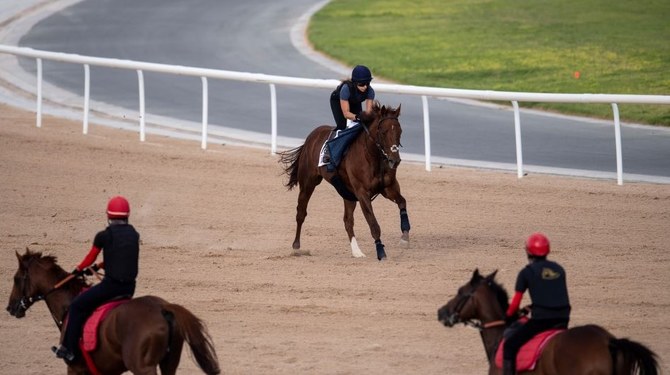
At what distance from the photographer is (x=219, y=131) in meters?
22.8

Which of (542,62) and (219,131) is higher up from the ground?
(542,62)

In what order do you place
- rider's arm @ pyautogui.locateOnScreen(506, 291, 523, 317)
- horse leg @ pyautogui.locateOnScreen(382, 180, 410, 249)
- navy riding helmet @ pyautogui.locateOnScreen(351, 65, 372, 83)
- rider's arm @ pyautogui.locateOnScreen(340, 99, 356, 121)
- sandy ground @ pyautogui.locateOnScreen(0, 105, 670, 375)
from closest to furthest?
rider's arm @ pyautogui.locateOnScreen(506, 291, 523, 317)
sandy ground @ pyautogui.locateOnScreen(0, 105, 670, 375)
navy riding helmet @ pyautogui.locateOnScreen(351, 65, 372, 83)
rider's arm @ pyautogui.locateOnScreen(340, 99, 356, 121)
horse leg @ pyautogui.locateOnScreen(382, 180, 410, 249)

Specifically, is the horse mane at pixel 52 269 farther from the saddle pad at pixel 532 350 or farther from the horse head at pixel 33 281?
the saddle pad at pixel 532 350

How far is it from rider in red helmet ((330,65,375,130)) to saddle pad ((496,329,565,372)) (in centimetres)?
630

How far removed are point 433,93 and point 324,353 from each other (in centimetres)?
819

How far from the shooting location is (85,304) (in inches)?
372

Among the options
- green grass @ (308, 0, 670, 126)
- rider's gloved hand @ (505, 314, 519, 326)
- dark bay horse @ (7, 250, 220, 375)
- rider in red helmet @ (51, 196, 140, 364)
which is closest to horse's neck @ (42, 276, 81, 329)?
dark bay horse @ (7, 250, 220, 375)

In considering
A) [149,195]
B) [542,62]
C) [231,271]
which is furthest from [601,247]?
[542,62]

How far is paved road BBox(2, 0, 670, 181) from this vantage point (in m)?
20.6

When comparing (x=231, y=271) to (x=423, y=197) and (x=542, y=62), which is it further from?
(x=542, y=62)

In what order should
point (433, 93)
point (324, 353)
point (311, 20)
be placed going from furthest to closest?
1. point (311, 20)
2. point (433, 93)
3. point (324, 353)

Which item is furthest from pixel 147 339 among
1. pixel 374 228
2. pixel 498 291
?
pixel 374 228

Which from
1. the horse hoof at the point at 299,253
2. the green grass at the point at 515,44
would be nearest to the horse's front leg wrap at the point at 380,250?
the horse hoof at the point at 299,253

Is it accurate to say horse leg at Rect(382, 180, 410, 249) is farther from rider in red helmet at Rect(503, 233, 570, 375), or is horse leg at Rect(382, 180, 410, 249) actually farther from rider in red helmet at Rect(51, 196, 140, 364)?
rider in red helmet at Rect(503, 233, 570, 375)
